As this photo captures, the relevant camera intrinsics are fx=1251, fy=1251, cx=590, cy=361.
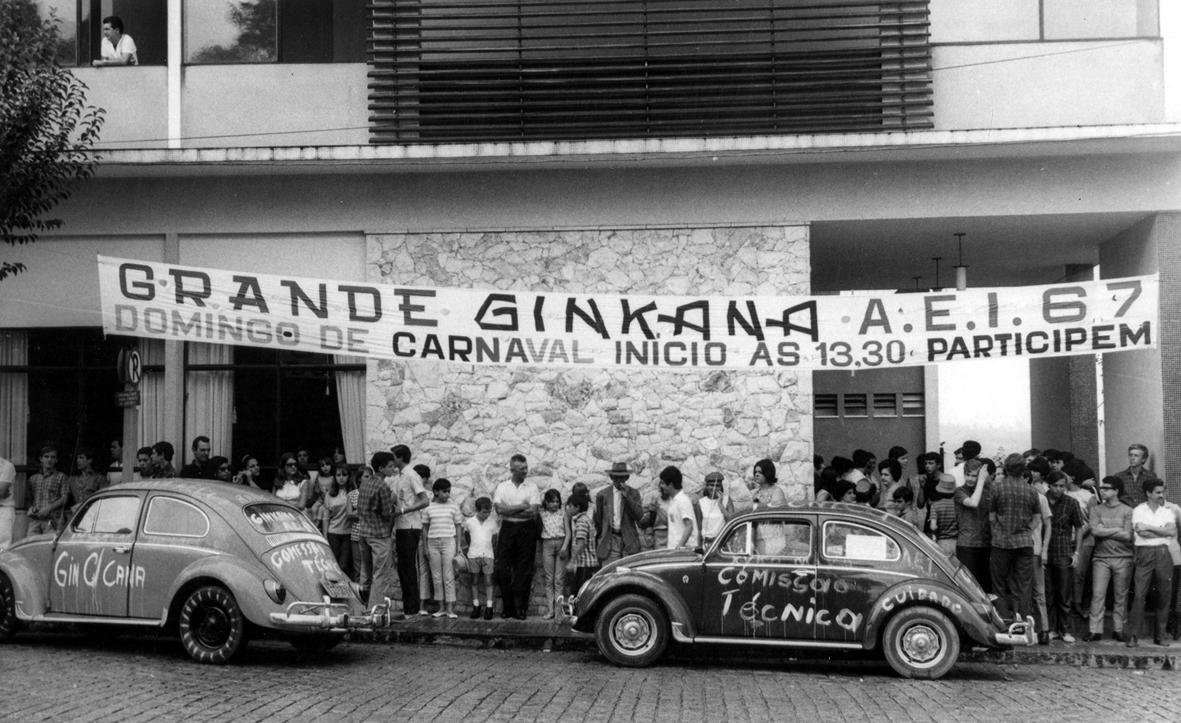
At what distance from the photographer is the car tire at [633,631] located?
1177 centimetres

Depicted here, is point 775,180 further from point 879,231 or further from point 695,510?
point 695,510

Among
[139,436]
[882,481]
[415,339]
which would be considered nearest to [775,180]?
[882,481]

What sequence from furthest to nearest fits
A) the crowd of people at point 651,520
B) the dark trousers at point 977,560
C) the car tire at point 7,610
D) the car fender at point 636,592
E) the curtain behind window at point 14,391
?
the curtain behind window at point 14,391, the dark trousers at point 977,560, the crowd of people at point 651,520, the car tire at point 7,610, the car fender at point 636,592

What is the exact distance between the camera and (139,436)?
55.1ft

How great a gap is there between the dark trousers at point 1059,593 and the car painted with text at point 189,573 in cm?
745

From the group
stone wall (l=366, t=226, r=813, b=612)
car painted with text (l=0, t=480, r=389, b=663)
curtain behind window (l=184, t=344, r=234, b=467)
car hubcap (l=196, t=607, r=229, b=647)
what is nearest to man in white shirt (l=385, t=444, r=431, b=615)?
stone wall (l=366, t=226, r=813, b=612)

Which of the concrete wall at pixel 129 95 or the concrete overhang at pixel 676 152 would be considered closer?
the concrete overhang at pixel 676 152

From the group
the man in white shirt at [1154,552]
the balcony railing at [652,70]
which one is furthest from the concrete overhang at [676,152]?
the man in white shirt at [1154,552]

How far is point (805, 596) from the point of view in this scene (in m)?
11.5

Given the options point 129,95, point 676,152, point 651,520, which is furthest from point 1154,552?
point 129,95

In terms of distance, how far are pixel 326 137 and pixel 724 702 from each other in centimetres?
977

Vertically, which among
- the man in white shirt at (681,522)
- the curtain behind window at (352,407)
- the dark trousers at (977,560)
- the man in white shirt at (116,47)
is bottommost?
the dark trousers at (977,560)

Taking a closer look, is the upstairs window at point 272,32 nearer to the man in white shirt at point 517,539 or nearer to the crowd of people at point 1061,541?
the man in white shirt at point 517,539

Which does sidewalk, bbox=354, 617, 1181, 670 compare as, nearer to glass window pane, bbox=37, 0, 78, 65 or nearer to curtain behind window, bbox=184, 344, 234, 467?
curtain behind window, bbox=184, 344, 234, 467
